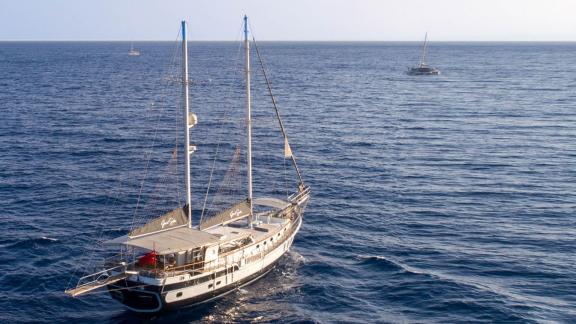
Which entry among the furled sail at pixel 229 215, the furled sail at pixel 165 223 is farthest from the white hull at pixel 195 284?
the furled sail at pixel 165 223

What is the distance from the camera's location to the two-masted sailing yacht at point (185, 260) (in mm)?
42000

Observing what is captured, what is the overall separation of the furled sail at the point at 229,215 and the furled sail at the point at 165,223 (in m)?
1.83

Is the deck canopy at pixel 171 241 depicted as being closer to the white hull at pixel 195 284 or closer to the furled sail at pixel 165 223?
the furled sail at pixel 165 223

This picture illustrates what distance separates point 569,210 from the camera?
6606 cm

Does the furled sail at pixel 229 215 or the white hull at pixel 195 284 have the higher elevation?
the furled sail at pixel 229 215

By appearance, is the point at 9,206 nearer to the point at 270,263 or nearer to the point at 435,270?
the point at 270,263

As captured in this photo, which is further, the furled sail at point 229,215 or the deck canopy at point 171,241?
the furled sail at point 229,215

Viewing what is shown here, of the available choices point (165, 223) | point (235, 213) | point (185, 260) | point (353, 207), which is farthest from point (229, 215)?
point (353, 207)

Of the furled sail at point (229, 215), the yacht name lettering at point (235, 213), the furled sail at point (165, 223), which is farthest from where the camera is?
the yacht name lettering at point (235, 213)

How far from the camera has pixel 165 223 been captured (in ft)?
153

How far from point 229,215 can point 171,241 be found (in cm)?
815

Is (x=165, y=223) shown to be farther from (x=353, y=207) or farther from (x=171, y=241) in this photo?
(x=353, y=207)

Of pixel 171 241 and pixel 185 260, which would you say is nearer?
pixel 171 241

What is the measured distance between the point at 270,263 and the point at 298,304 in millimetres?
5644
